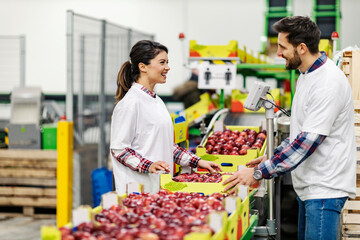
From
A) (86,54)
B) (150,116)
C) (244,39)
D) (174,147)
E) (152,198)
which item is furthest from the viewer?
(244,39)

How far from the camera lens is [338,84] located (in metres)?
2.61

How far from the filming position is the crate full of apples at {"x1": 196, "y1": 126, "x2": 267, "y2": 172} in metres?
3.87

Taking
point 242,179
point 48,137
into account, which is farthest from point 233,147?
point 48,137

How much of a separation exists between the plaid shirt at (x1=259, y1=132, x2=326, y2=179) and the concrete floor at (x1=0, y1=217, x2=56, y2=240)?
3.71 m

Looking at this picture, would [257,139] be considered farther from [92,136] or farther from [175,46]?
[175,46]

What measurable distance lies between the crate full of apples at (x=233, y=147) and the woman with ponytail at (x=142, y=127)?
402mm

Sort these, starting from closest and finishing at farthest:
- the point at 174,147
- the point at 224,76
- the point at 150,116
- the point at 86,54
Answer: the point at 150,116
the point at 174,147
the point at 224,76
the point at 86,54

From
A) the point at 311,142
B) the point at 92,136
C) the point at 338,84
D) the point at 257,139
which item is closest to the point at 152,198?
the point at 311,142

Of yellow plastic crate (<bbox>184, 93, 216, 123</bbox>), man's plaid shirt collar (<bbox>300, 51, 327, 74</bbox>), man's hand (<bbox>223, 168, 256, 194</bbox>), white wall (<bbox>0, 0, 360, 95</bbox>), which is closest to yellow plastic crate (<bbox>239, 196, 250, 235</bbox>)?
man's hand (<bbox>223, 168, 256, 194</bbox>)

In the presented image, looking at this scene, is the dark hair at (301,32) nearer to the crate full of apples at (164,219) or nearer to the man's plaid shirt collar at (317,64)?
the man's plaid shirt collar at (317,64)

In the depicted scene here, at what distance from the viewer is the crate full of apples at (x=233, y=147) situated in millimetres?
3871

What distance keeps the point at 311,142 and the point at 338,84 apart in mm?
311

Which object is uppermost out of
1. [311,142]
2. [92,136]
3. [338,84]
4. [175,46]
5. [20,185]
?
[175,46]

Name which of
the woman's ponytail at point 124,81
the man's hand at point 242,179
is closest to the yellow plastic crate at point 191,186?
the man's hand at point 242,179
